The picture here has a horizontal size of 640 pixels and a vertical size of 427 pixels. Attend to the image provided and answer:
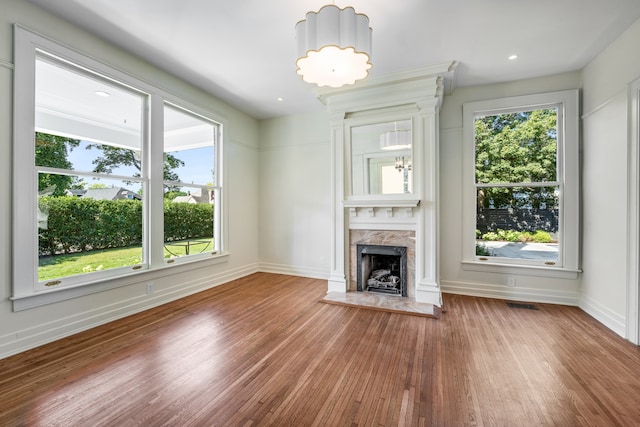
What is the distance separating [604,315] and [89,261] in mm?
5631

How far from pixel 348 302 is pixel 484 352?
160 centimetres

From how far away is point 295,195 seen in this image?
17.2 feet

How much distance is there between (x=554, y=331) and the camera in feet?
9.21

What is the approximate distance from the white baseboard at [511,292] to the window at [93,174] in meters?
3.91

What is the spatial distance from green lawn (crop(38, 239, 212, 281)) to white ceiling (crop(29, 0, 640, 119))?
2330 millimetres

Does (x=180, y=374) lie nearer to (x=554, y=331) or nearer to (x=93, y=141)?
(x=93, y=141)

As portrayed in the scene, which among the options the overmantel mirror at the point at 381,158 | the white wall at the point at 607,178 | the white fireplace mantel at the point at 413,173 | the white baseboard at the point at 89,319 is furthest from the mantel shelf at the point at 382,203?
the white baseboard at the point at 89,319

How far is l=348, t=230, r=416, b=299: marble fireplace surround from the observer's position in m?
3.76

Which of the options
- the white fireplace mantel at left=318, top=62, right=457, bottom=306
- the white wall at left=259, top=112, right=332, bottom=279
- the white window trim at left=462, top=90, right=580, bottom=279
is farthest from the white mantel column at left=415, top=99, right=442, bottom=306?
the white wall at left=259, top=112, right=332, bottom=279

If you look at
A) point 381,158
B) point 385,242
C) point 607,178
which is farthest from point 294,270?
point 607,178

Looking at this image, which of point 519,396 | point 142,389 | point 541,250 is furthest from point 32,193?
point 541,250

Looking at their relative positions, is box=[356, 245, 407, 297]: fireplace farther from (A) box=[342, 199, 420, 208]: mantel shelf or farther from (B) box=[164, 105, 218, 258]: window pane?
(B) box=[164, 105, 218, 258]: window pane

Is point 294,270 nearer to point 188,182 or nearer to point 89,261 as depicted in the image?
point 188,182

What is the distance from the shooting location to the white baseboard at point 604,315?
2.74m
